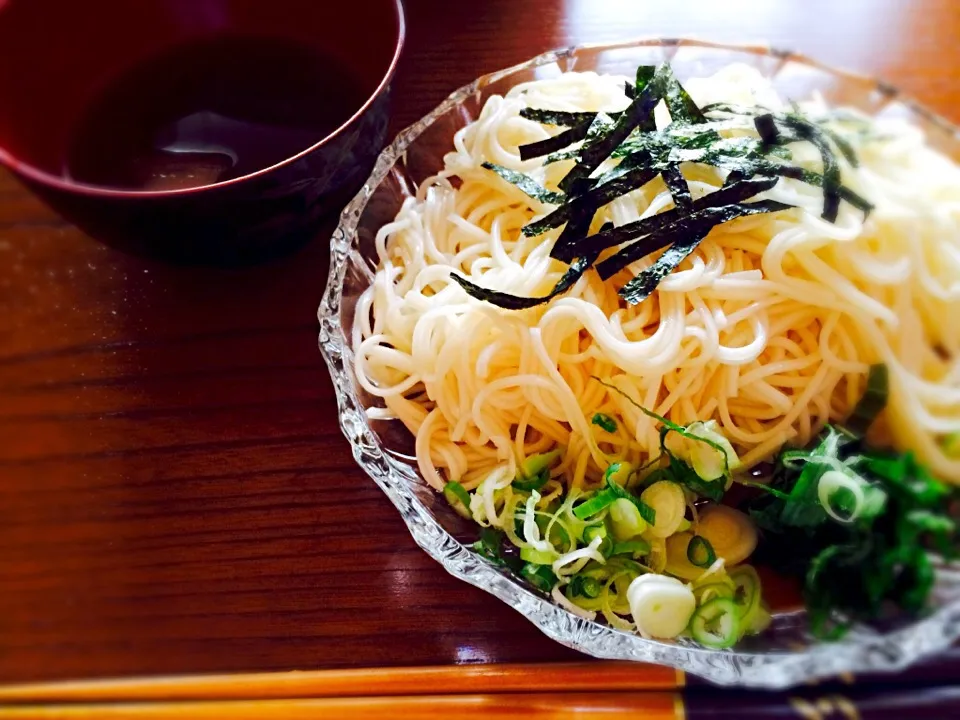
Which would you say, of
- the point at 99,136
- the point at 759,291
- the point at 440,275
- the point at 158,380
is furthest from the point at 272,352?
the point at 759,291

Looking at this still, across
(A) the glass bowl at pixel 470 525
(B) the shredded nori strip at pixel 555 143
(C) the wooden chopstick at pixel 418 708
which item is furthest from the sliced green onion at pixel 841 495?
(B) the shredded nori strip at pixel 555 143

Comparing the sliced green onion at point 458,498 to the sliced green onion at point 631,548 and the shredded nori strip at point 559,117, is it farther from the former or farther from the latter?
the shredded nori strip at point 559,117

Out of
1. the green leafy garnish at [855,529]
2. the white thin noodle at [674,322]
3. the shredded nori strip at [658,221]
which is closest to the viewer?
the green leafy garnish at [855,529]

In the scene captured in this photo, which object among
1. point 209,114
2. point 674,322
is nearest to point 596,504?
point 674,322

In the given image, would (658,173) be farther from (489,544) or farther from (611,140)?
(489,544)

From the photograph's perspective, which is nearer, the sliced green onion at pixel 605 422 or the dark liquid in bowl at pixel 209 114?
the sliced green onion at pixel 605 422

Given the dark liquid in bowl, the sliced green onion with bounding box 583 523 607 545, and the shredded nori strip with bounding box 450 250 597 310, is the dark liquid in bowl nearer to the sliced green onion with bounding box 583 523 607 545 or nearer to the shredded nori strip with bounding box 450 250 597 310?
the shredded nori strip with bounding box 450 250 597 310

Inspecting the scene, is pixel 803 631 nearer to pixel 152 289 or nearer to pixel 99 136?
pixel 152 289
